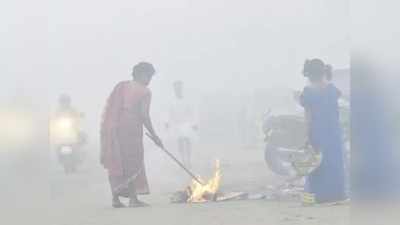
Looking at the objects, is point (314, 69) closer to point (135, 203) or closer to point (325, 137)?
point (325, 137)

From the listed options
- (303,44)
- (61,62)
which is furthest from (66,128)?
(303,44)

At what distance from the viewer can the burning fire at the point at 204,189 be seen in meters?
4.71

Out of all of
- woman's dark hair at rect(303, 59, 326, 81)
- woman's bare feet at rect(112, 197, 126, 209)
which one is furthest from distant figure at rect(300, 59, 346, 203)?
woman's bare feet at rect(112, 197, 126, 209)

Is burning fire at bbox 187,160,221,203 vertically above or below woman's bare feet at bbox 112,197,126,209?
above

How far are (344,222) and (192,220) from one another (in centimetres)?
88

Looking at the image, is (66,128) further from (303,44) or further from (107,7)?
(303,44)

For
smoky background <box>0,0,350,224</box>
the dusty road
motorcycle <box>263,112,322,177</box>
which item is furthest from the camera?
motorcycle <box>263,112,322,177</box>

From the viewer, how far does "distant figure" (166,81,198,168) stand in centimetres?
463

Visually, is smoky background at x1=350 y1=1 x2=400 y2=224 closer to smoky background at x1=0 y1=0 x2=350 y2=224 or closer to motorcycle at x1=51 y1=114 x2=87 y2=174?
smoky background at x1=0 y1=0 x2=350 y2=224

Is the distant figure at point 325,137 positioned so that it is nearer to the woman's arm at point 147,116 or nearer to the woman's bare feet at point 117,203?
the woman's arm at point 147,116

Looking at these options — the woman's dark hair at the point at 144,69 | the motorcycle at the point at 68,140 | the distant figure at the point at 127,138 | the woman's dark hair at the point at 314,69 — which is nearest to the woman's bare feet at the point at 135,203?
the distant figure at the point at 127,138

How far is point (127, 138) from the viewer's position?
4734 millimetres

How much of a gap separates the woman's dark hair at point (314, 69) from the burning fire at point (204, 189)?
29.0 inches

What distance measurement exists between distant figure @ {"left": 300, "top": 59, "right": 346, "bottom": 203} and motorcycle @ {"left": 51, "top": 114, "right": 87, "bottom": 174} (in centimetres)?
133
